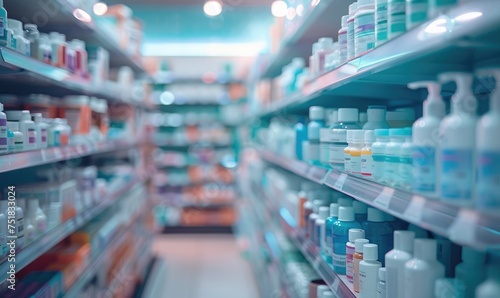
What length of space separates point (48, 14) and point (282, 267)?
1.96m

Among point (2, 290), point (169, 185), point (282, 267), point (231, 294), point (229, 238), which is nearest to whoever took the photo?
point (2, 290)

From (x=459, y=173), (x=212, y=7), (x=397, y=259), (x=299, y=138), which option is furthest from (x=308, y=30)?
(x=212, y=7)

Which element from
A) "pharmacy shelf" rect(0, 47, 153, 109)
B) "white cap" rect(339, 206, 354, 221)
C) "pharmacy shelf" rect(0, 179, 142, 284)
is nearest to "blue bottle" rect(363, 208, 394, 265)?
"white cap" rect(339, 206, 354, 221)

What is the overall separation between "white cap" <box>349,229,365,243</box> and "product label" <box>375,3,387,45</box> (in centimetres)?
65

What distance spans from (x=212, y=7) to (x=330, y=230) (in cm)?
452

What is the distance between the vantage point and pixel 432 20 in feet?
2.96

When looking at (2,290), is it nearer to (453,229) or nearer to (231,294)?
(453,229)

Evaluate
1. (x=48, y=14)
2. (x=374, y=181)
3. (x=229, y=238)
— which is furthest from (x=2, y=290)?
(x=229, y=238)

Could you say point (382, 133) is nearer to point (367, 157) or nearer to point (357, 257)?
point (367, 157)

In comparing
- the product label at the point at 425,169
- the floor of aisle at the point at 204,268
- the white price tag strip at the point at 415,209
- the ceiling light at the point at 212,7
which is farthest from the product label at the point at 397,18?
the ceiling light at the point at 212,7

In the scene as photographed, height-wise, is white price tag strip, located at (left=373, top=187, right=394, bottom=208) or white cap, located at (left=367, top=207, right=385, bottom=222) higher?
white price tag strip, located at (left=373, top=187, right=394, bottom=208)

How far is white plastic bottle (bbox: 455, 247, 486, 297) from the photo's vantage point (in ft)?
3.53

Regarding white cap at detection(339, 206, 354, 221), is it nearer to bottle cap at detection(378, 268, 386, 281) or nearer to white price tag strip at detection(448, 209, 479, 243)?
bottle cap at detection(378, 268, 386, 281)

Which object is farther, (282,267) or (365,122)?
(282,267)
